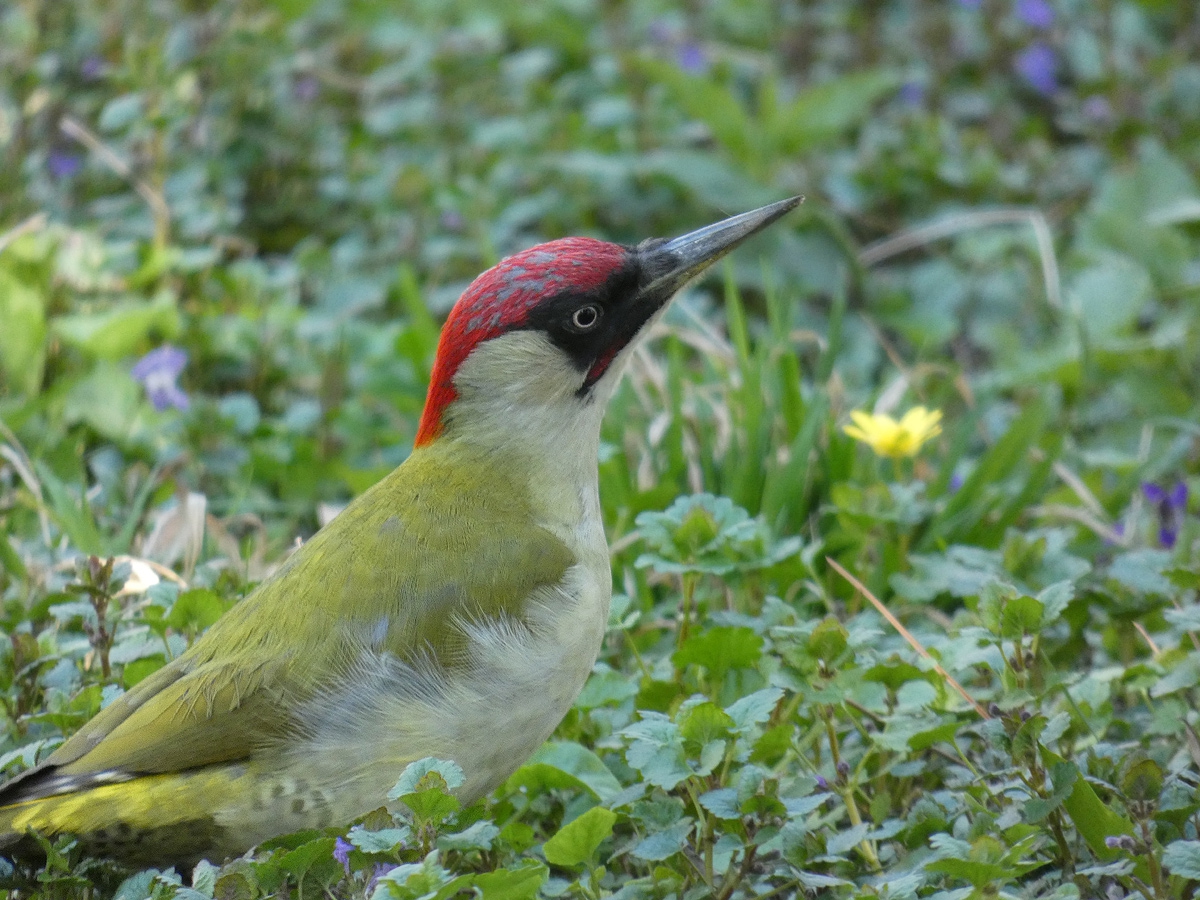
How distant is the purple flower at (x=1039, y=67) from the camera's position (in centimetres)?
646

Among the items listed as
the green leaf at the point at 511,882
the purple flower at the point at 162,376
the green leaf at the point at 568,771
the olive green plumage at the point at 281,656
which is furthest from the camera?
the purple flower at the point at 162,376

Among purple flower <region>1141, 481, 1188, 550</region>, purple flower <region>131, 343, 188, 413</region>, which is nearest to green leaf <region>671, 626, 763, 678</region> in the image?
purple flower <region>1141, 481, 1188, 550</region>

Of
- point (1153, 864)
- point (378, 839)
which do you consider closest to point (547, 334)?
point (378, 839)

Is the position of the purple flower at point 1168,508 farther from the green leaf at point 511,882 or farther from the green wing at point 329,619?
the green leaf at point 511,882

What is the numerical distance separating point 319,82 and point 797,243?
2.16m

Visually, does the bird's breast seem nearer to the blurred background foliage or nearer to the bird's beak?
the blurred background foliage

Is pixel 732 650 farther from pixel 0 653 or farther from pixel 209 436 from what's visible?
pixel 209 436

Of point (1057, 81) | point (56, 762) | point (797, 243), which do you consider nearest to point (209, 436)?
point (56, 762)

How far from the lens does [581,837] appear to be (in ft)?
7.85

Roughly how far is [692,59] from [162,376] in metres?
3.01

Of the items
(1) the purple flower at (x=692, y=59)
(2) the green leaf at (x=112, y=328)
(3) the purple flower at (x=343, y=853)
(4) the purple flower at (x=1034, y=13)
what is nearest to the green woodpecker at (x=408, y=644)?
(3) the purple flower at (x=343, y=853)

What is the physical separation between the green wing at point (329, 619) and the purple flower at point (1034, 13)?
447cm

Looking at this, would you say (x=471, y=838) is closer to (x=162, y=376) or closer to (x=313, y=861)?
(x=313, y=861)

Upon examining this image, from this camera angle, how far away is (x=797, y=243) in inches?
219
